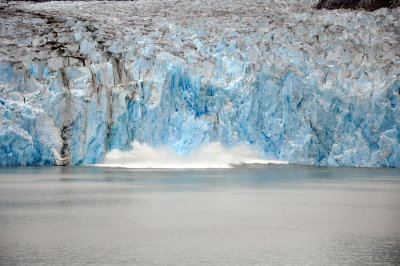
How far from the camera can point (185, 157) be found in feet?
70.6

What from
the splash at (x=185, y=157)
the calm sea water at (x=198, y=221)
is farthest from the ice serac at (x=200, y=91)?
the calm sea water at (x=198, y=221)

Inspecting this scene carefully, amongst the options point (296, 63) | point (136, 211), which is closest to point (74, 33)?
point (296, 63)

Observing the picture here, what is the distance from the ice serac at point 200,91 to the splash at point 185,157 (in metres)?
0.28

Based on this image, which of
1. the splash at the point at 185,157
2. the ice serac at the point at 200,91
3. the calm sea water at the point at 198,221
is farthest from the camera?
the splash at the point at 185,157

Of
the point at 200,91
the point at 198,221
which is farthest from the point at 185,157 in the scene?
the point at 198,221

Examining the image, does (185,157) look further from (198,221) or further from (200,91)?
(198,221)

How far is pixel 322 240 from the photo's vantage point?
24.1 feet

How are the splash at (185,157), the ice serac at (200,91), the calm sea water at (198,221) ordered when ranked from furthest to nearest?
the splash at (185,157)
the ice serac at (200,91)
the calm sea water at (198,221)

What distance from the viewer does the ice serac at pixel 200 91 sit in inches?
798

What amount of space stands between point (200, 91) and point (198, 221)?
44.0 ft

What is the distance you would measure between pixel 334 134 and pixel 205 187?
29.3 feet

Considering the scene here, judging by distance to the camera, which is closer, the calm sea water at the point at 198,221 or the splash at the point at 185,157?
the calm sea water at the point at 198,221

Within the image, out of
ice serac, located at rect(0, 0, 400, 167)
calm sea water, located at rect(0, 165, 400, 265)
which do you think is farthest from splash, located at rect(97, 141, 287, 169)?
calm sea water, located at rect(0, 165, 400, 265)

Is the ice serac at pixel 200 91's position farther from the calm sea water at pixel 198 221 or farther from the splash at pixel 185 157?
the calm sea water at pixel 198 221
